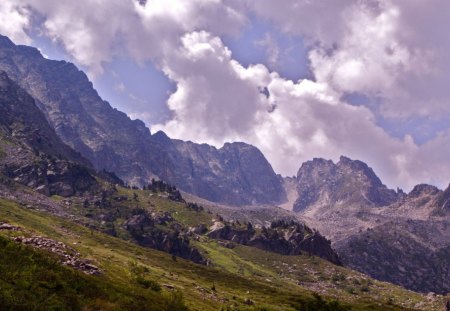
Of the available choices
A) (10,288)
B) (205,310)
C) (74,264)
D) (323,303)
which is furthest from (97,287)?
(323,303)

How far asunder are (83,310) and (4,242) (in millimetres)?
15797

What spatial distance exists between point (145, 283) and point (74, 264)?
16.5 metres

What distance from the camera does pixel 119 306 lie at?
125 ft

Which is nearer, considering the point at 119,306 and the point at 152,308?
the point at 119,306

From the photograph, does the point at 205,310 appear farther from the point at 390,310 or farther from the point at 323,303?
the point at 390,310

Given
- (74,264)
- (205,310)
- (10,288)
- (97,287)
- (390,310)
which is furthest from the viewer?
(390,310)

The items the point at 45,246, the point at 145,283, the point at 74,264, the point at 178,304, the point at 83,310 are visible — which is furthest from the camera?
the point at 145,283

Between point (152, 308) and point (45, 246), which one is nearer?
point (152, 308)

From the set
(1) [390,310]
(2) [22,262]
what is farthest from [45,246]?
(1) [390,310]

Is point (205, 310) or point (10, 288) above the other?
point (10, 288)

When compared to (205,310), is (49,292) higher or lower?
higher

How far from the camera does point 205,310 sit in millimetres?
81062

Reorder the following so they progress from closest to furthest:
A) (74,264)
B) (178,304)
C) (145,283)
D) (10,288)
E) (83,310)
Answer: (10,288) → (83,310) → (178,304) → (74,264) → (145,283)

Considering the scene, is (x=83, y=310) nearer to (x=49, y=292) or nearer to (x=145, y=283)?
(x=49, y=292)
